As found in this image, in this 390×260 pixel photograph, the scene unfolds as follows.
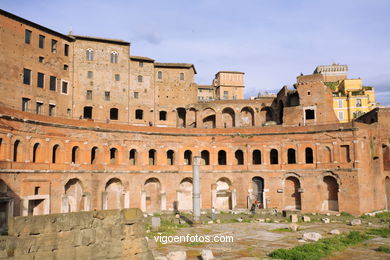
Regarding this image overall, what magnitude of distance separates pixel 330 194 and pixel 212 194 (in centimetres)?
1205

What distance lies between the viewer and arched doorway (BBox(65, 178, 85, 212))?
3434 centimetres

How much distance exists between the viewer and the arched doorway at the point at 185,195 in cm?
4025

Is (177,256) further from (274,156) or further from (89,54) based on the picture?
(89,54)

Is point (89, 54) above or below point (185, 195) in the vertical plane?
above

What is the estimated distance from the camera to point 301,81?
44.8 metres

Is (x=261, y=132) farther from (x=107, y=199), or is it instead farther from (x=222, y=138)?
(x=107, y=199)

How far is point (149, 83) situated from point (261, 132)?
15.6 meters

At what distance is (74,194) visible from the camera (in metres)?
34.7

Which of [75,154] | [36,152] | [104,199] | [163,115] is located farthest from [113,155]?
[163,115]

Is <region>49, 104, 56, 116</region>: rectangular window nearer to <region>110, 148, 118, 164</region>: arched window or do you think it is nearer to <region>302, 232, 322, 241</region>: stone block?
<region>110, 148, 118, 164</region>: arched window

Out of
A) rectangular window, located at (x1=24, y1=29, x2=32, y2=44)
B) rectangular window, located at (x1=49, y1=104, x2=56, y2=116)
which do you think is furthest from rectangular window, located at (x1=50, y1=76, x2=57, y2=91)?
rectangular window, located at (x1=24, y1=29, x2=32, y2=44)

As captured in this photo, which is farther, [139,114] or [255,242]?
[139,114]

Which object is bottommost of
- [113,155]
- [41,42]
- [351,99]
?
[113,155]

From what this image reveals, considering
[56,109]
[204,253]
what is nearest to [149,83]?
[56,109]
